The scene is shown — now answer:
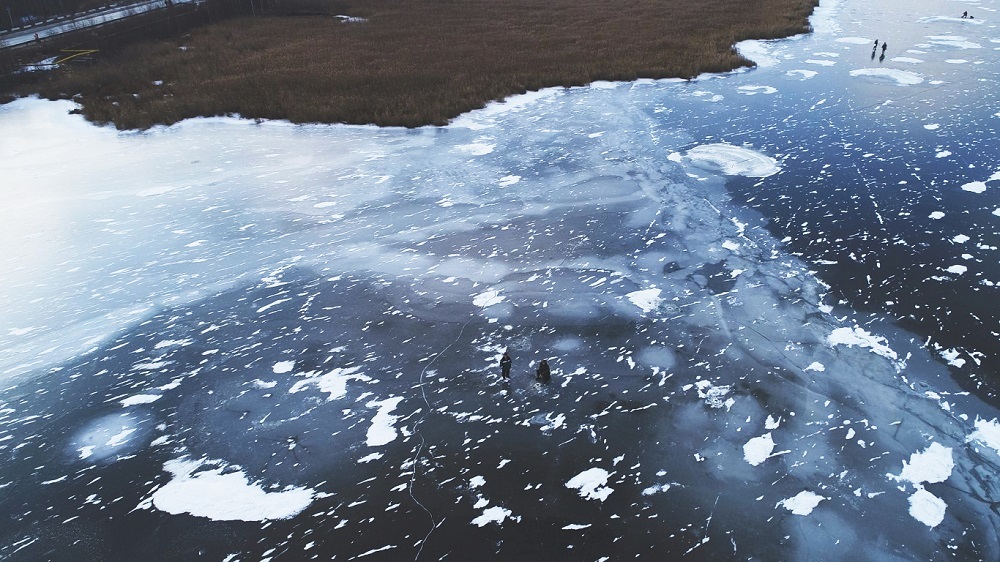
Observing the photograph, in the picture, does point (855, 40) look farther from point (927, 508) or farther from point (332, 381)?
point (332, 381)

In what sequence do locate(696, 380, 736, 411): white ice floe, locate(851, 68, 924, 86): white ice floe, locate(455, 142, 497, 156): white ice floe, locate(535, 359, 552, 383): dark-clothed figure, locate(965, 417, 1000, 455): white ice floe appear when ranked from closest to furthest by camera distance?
locate(965, 417, 1000, 455): white ice floe, locate(696, 380, 736, 411): white ice floe, locate(535, 359, 552, 383): dark-clothed figure, locate(455, 142, 497, 156): white ice floe, locate(851, 68, 924, 86): white ice floe

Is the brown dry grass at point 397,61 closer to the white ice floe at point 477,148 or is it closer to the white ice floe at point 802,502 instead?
the white ice floe at point 477,148

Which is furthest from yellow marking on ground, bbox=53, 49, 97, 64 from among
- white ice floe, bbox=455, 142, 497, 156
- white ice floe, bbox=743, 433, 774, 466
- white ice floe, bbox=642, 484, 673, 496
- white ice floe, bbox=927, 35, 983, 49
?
white ice floe, bbox=927, 35, 983, 49

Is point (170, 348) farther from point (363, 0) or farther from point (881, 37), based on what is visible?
point (363, 0)

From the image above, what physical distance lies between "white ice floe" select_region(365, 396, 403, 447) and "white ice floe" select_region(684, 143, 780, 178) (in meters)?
12.2

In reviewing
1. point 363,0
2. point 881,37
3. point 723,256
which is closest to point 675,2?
point 881,37

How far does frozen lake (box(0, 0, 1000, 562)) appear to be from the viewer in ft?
21.9

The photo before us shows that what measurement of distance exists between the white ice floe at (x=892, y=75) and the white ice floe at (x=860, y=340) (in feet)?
63.4

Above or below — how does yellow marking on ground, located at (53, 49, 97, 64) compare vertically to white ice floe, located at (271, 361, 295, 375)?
above

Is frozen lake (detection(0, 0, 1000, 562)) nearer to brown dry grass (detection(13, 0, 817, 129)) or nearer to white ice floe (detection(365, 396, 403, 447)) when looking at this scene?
white ice floe (detection(365, 396, 403, 447))

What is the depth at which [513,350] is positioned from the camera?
9352 millimetres

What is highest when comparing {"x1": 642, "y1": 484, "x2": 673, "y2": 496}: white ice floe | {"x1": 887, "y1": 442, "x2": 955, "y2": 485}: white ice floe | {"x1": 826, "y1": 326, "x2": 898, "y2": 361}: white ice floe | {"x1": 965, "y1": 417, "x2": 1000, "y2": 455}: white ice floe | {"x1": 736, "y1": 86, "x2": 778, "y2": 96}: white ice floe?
{"x1": 736, "y1": 86, "x2": 778, "y2": 96}: white ice floe

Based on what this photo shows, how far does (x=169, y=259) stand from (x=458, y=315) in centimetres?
758

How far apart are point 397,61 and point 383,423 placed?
2460cm
